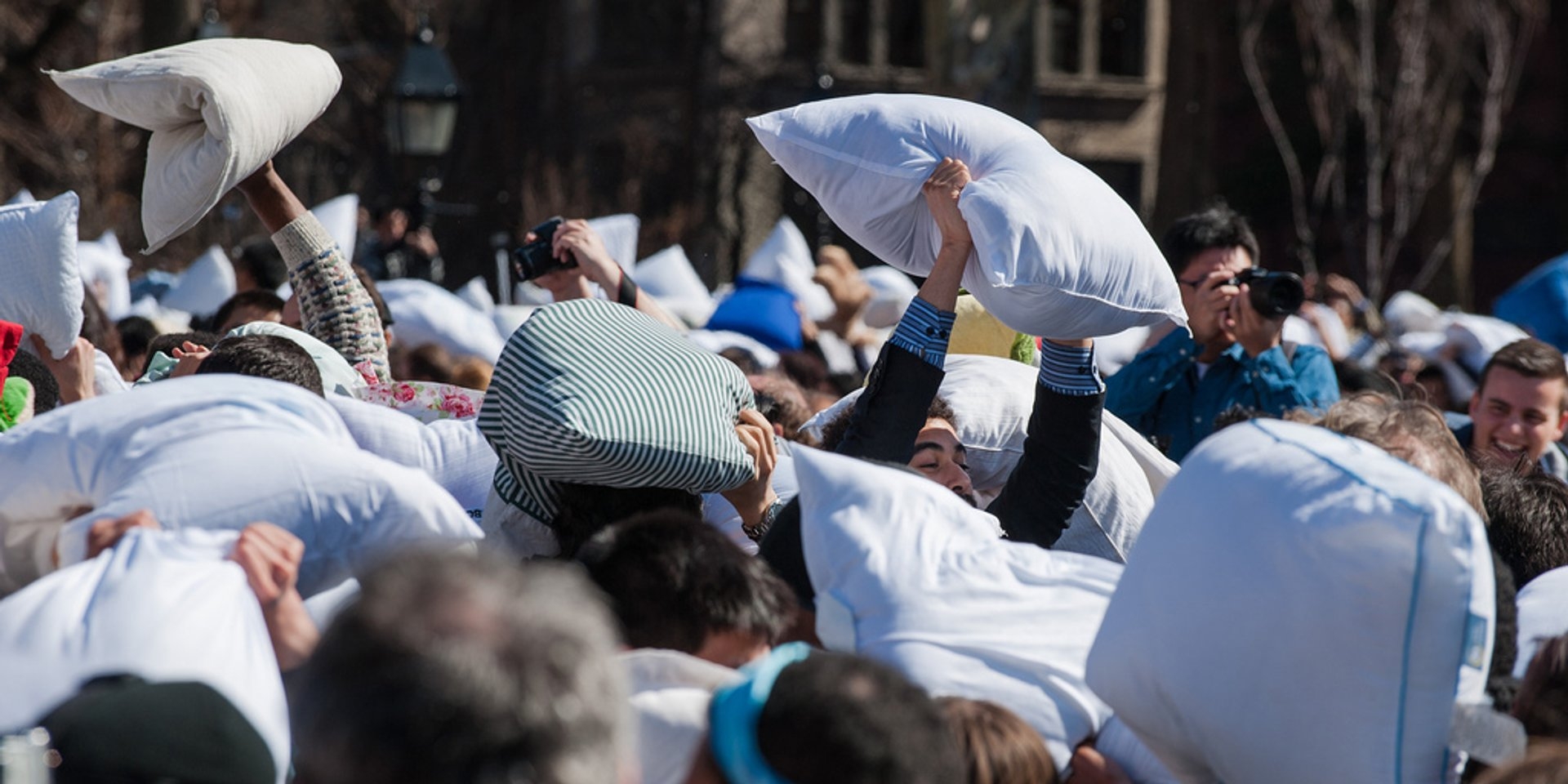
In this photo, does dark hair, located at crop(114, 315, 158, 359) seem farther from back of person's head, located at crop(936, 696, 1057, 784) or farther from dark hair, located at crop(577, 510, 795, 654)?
back of person's head, located at crop(936, 696, 1057, 784)


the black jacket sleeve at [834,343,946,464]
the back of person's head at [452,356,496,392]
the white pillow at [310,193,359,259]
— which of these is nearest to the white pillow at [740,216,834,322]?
the white pillow at [310,193,359,259]

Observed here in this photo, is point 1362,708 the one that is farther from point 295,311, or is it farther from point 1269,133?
point 1269,133

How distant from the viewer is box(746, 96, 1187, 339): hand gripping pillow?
275 cm

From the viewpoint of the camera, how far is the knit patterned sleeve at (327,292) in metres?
3.73

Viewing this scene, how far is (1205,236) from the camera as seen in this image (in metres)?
4.25

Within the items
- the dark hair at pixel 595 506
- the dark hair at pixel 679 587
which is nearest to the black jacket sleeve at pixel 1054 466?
the dark hair at pixel 595 506

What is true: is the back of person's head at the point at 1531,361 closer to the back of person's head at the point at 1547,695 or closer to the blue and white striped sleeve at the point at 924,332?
the blue and white striped sleeve at the point at 924,332

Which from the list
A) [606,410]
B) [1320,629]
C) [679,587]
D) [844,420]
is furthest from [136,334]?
[1320,629]

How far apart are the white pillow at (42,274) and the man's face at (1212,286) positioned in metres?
2.47

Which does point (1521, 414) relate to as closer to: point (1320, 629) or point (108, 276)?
point (1320, 629)

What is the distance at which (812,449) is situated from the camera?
239cm

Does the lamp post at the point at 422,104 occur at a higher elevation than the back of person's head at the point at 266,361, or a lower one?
lower

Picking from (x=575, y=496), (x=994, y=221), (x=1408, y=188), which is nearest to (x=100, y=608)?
(x=575, y=496)

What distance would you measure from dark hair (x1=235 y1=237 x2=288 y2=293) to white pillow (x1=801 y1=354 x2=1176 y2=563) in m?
3.05
